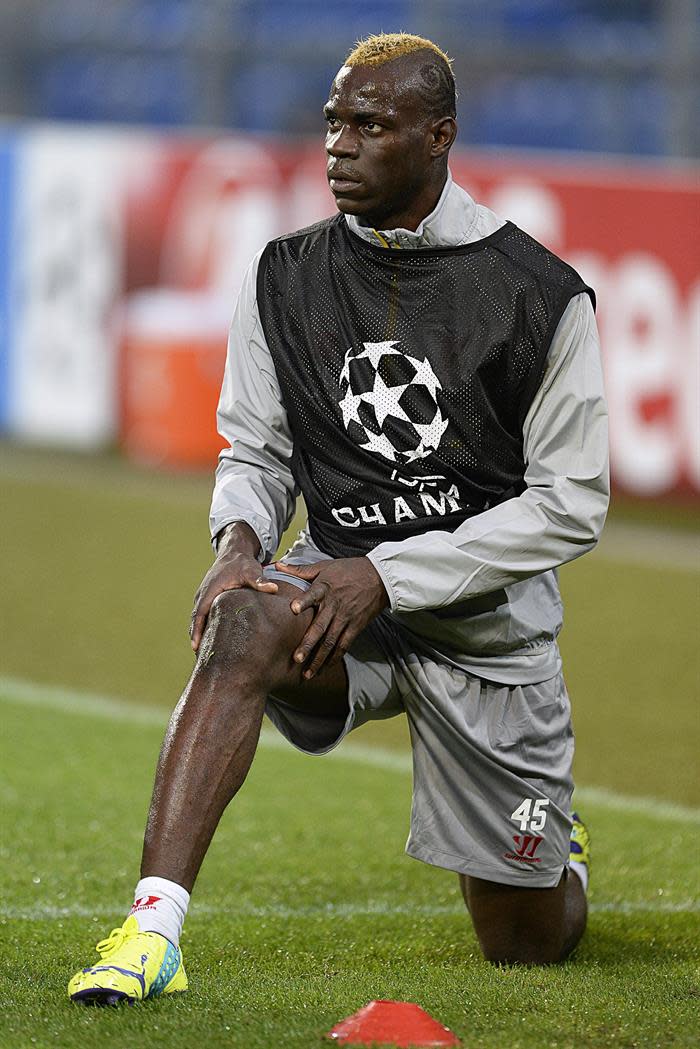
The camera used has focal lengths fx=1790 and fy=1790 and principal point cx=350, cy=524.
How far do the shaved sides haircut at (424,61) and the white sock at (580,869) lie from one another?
5.10 ft

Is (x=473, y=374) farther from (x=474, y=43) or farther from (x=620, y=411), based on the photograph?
(x=474, y=43)

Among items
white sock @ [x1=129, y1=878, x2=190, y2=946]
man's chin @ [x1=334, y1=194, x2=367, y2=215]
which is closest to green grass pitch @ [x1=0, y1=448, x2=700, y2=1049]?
white sock @ [x1=129, y1=878, x2=190, y2=946]

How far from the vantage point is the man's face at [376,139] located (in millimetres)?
3152

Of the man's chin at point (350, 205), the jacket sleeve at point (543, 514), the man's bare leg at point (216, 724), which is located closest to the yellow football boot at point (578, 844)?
the jacket sleeve at point (543, 514)

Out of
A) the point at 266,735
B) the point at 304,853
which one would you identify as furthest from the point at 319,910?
the point at 266,735

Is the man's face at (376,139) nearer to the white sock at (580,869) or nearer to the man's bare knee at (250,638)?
the man's bare knee at (250,638)

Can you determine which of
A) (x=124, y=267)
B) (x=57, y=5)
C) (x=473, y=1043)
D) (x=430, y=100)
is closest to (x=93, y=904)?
(x=473, y=1043)

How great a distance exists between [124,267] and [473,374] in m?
8.42

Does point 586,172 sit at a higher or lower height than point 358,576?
lower

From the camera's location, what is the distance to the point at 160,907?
2.75 meters

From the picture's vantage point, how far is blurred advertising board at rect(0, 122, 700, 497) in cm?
925

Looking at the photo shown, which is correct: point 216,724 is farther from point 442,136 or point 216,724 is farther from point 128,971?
point 442,136

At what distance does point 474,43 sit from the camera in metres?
14.6

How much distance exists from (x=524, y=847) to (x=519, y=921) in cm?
18
